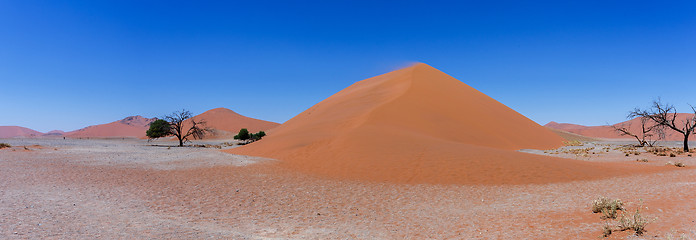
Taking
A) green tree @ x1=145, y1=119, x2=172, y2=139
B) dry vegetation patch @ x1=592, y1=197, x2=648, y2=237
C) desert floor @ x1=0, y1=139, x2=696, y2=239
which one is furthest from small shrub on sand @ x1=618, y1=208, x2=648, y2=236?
green tree @ x1=145, y1=119, x2=172, y2=139

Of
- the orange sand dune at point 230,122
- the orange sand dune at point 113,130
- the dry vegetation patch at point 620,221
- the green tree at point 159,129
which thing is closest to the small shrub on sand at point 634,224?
the dry vegetation patch at point 620,221

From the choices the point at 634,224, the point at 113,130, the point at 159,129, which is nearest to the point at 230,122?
the point at 113,130

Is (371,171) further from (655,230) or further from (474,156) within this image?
(655,230)

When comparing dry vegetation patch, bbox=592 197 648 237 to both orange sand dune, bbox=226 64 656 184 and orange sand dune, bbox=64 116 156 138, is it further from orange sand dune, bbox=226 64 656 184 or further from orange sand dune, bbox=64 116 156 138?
orange sand dune, bbox=64 116 156 138

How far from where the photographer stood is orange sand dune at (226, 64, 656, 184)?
51.9ft

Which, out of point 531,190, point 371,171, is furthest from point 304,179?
point 531,190

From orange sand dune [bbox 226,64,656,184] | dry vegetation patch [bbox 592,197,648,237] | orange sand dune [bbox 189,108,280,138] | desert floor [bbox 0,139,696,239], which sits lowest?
desert floor [bbox 0,139,696,239]

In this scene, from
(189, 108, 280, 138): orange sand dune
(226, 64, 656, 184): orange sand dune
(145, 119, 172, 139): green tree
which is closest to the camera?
(226, 64, 656, 184): orange sand dune

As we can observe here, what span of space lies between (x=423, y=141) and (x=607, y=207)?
14.7m

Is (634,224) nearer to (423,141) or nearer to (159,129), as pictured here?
(423,141)

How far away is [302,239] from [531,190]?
9.16 m

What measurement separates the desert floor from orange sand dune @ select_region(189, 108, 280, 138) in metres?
87.1

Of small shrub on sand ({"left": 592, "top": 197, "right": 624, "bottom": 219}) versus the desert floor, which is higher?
small shrub on sand ({"left": 592, "top": 197, "right": 624, "bottom": 219})

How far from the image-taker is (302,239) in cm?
693
